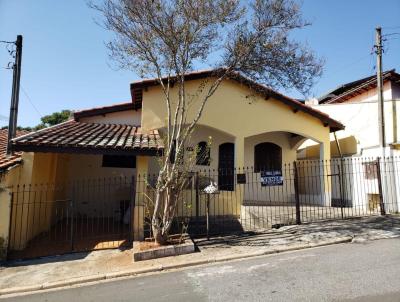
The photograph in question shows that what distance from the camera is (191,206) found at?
9555 mm

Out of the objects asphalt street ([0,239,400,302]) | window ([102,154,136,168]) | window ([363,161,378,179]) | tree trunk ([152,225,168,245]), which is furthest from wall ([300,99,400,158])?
tree trunk ([152,225,168,245])

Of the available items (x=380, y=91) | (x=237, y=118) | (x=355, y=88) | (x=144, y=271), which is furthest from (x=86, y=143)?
(x=355, y=88)

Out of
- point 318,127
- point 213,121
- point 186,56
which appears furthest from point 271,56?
point 318,127

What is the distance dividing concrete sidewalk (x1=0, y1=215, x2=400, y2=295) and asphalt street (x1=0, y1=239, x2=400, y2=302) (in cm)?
33

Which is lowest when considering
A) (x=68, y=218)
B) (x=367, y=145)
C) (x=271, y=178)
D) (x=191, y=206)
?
(x=68, y=218)

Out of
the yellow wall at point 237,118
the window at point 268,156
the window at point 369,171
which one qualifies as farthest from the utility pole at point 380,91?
the window at point 268,156

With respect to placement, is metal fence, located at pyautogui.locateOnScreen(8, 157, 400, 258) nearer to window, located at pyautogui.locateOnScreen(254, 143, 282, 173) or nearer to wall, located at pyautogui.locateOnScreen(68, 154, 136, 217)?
wall, located at pyautogui.locateOnScreen(68, 154, 136, 217)

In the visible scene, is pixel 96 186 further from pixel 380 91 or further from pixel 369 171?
pixel 380 91

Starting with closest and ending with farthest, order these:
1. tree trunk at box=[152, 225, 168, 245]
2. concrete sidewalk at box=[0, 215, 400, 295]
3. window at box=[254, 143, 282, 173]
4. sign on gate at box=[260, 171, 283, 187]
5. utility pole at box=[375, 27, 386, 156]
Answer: concrete sidewalk at box=[0, 215, 400, 295], tree trunk at box=[152, 225, 168, 245], sign on gate at box=[260, 171, 283, 187], utility pole at box=[375, 27, 386, 156], window at box=[254, 143, 282, 173]

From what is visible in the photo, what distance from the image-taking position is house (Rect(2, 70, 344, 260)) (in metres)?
8.76

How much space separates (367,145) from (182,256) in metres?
10.1

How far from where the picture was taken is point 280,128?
1245 centimetres

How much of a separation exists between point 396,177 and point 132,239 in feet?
30.7

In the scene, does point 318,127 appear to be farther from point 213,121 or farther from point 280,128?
point 213,121
